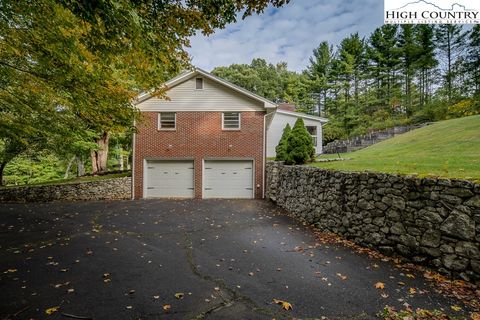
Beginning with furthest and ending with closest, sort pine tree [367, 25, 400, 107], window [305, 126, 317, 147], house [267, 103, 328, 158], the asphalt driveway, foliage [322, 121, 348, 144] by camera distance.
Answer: pine tree [367, 25, 400, 107] → foliage [322, 121, 348, 144] → window [305, 126, 317, 147] → house [267, 103, 328, 158] → the asphalt driveway

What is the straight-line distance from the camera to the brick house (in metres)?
13.4

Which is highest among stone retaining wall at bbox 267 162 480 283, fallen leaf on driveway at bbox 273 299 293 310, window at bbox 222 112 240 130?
window at bbox 222 112 240 130

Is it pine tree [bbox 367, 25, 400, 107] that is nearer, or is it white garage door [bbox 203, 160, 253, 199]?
white garage door [bbox 203, 160, 253, 199]

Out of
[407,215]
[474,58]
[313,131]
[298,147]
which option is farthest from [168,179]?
[474,58]

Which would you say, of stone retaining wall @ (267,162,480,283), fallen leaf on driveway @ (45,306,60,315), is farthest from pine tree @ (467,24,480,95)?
fallen leaf on driveway @ (45,306,60,315)

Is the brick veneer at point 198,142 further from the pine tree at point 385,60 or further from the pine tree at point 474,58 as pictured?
the pine tree at point 474,58

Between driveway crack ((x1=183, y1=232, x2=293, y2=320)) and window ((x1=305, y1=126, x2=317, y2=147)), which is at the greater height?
window ((x1=305, y1=126, x2=317, y2=147))

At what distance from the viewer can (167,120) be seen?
13.6m

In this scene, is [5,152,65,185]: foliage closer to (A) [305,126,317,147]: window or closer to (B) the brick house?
(B) the brick house

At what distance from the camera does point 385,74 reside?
3312cm

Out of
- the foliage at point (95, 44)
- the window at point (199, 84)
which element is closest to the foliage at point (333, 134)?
the window at point (199, 84)

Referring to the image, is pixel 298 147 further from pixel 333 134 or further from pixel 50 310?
pixel 333 134

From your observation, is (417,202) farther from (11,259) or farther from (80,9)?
(11,259)

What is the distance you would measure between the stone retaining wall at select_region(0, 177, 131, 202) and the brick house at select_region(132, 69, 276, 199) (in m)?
1.29
